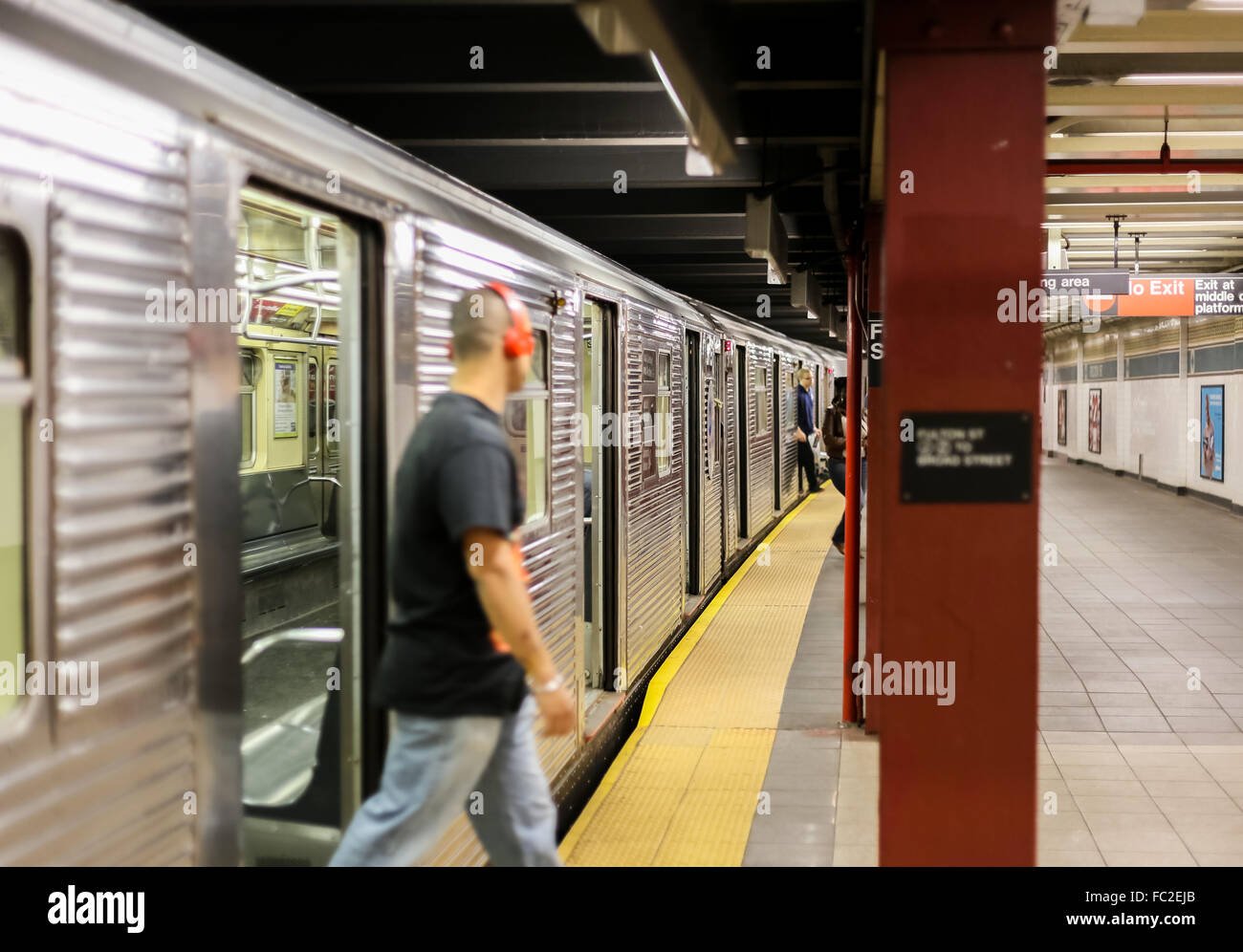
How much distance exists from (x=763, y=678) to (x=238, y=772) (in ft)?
17.3

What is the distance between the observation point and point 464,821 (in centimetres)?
346

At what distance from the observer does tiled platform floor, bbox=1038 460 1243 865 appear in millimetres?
4617

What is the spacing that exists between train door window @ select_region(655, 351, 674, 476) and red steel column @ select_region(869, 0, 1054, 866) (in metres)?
4.31

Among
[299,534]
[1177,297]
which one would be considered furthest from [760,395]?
[299,534]

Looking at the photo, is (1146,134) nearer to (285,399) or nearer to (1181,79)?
(1181,79)

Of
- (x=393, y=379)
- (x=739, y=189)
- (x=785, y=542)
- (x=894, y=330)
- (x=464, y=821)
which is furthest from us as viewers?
(x=785, y=542)

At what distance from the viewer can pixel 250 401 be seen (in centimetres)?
795

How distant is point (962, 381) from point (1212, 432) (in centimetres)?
1704

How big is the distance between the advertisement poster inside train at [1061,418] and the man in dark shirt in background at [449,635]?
1300 inches

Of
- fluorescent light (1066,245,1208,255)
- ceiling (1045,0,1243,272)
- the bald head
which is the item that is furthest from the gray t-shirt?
fluorescent light (1066,245,1208,255)

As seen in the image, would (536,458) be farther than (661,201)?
No

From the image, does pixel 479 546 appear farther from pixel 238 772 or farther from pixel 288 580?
pixel 288 580
